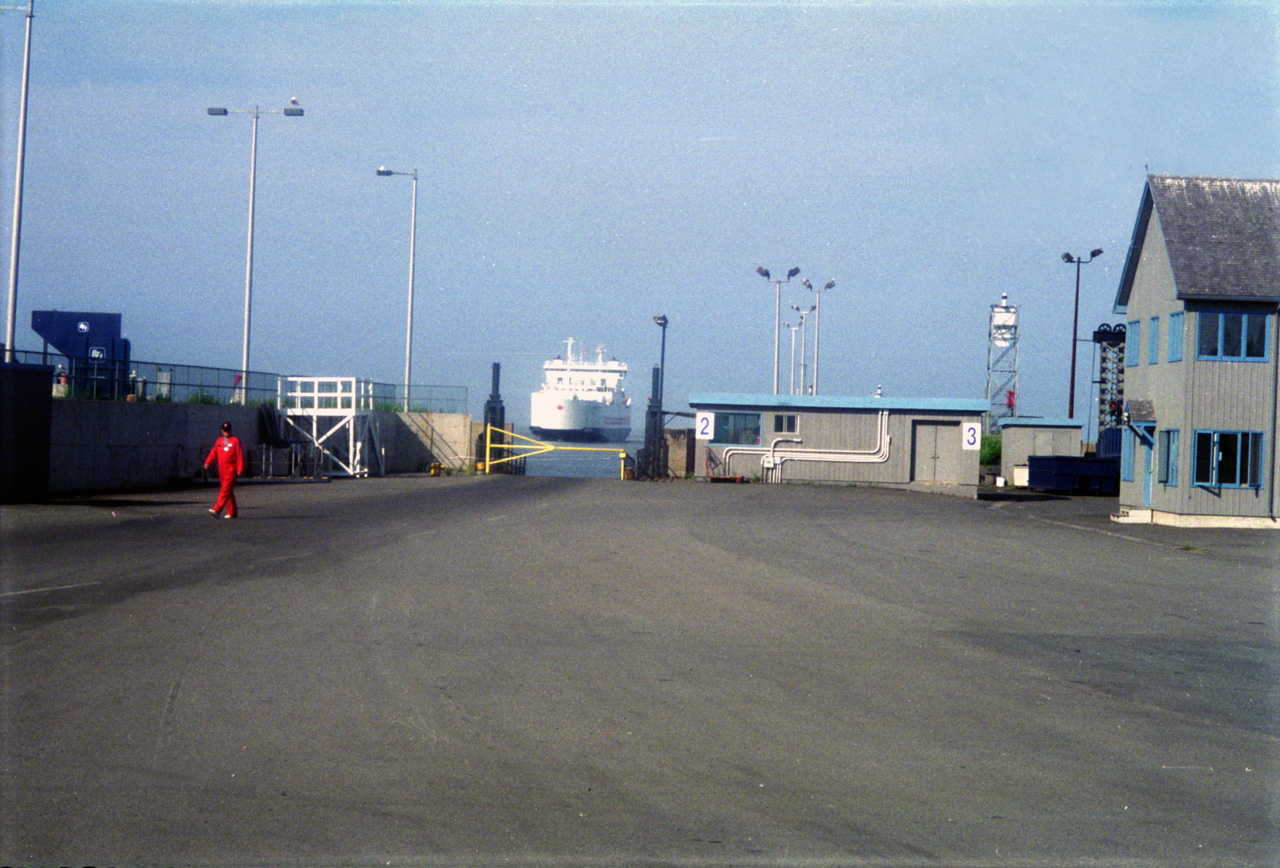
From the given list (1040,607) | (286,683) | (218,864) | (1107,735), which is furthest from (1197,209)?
(218,864)

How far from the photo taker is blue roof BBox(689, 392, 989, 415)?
126ft

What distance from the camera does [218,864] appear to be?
463 centimetres

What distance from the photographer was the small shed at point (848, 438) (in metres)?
38.4

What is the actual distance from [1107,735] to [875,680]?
1803mm

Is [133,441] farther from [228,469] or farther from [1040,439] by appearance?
[1040,439]

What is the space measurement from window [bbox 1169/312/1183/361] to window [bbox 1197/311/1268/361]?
471 mm

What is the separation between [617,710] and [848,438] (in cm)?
3241

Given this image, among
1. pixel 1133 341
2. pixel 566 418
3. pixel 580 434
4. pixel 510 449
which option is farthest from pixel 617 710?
pixel 580 434

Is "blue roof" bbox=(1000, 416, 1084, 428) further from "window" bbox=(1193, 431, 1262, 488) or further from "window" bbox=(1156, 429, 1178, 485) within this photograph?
"window" bbox=(1193, 431, 1262, 488)

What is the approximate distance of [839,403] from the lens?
38.4 metres

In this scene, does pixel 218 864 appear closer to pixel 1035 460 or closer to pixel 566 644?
pixel 566 644

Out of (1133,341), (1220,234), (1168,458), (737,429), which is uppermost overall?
(1220,234)

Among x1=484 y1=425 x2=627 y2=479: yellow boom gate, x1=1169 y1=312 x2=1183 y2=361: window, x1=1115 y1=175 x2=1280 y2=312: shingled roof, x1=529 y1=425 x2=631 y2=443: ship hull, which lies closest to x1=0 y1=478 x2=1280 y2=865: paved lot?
x1=1169 y1=312 x2=1183 y2=361: window

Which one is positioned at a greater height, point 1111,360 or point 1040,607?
point 1111,360
